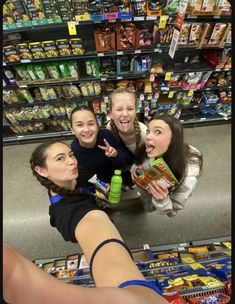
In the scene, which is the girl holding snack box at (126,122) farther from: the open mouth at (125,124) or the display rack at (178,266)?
the display rack at (178,266)

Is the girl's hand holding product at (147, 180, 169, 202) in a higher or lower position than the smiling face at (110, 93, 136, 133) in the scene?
lower

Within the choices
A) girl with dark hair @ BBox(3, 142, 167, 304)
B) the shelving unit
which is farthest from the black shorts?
the shelving unit

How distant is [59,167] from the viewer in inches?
51.4

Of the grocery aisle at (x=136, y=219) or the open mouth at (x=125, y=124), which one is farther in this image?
the grocery aisle at (x=136, y=219)

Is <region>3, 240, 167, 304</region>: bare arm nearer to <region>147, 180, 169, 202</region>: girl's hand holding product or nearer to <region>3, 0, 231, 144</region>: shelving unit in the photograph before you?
<region>147, 180, 169, 202</region>: girl's hand holding product

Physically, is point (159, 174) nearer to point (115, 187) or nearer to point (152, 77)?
point (115, 187)

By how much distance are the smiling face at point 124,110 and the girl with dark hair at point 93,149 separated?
179 millimetres

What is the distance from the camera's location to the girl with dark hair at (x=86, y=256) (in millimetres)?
500

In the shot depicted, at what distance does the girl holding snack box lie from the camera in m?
1.69

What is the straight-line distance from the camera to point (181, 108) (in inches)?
137

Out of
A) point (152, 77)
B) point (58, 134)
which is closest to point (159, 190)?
point (152, 77)

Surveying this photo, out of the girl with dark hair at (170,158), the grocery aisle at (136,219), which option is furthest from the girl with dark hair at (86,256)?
the grocery aisle at (136,219)

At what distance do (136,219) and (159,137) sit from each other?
139 cm

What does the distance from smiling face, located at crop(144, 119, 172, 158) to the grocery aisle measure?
125 centimetres
